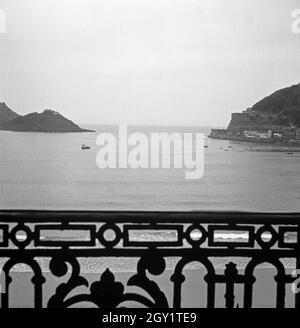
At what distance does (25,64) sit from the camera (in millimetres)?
14648

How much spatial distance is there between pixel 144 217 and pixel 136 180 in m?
22.8

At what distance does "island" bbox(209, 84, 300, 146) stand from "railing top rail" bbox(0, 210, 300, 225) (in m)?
8.49

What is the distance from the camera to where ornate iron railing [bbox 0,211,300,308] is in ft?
3.46

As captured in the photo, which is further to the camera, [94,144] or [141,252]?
[94,144]

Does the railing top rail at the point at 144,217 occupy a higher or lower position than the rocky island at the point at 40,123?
lower

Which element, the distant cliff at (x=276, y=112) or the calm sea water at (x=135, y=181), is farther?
the calm sea water at (x=135, y=181)

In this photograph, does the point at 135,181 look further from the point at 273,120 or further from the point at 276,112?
the point at 273,120

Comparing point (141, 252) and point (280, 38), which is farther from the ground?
point (280, 38)

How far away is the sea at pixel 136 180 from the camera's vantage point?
18875mm

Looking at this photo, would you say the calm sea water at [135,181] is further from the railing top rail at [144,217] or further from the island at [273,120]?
the railing top rail at [144,217]

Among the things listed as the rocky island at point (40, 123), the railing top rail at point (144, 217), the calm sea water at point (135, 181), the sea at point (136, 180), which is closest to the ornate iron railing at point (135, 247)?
the railing top rail at point (144, 217)
